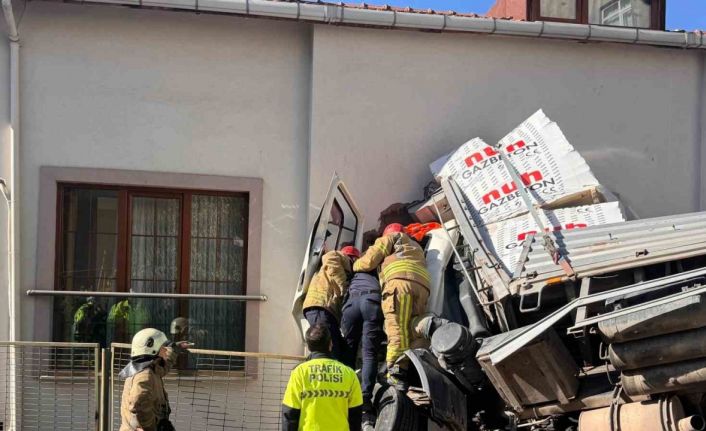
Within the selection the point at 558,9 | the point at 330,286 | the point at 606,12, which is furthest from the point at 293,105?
the point at 606,12

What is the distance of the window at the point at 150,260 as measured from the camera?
880 cm

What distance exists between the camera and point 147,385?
252 inches

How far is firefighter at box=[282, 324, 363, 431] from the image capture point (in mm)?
5926

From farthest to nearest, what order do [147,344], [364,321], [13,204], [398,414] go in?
[13,204], [364,321], [398,414], [147,344]

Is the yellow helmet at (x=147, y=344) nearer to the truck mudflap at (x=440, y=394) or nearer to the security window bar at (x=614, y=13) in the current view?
the truck mudflap at (x=440, y=394)

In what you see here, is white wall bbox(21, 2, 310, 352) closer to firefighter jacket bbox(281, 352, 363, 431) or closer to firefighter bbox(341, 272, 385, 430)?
firefighter bbox(341, 272, 385, 430)

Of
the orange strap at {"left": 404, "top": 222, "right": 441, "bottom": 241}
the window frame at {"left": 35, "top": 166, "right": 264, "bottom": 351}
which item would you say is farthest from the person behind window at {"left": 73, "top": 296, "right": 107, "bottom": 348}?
the orange strap at {"left": 404, "top": 222, "right": 441, "bottom": 241}

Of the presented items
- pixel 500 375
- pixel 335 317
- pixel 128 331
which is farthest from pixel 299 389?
pixel 128 331

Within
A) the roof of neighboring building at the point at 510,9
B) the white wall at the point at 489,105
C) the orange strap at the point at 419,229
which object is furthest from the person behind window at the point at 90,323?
the roof of neighboring building at the point at 510,9

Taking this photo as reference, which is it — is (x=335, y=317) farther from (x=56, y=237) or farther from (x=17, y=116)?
(x=17, y=116)

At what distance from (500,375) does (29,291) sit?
14.1 feet

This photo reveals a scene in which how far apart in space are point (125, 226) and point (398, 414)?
3388mm

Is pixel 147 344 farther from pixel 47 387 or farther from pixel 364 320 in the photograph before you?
pixel 47 387

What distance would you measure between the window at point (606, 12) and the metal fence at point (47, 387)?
229 inches
